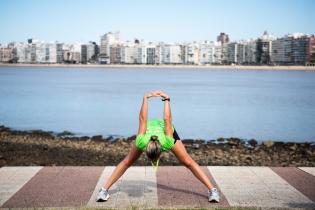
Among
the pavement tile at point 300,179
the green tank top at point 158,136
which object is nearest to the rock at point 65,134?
the pavement tile at point 300,179

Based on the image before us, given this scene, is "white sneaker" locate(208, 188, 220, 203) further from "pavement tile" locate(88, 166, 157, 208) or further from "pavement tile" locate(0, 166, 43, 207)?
"pavement tile" locate(0, 166, 43, 207)

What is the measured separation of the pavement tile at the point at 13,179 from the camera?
290 inches

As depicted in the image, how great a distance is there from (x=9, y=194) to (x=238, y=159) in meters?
8.22

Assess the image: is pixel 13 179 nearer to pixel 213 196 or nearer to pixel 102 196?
pixel 102 196

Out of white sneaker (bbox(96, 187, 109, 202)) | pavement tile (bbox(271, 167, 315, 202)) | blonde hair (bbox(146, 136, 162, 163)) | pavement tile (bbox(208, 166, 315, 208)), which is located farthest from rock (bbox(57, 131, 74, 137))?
blonde hair (bbox(146, 136, 162, 163))

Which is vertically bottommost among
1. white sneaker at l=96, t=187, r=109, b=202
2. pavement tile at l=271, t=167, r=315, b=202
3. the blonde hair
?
pavement tile at l=271, t=167, r=315, b=202

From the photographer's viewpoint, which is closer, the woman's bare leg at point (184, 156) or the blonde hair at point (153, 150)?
the blonde hair at point (153, 150)

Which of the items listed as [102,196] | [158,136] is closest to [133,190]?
[102,196]

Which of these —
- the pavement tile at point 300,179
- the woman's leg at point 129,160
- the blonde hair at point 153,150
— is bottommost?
the pavement tile at point 300,179

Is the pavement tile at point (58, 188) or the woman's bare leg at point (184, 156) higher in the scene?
the woman's bare leg at point (184, 156)

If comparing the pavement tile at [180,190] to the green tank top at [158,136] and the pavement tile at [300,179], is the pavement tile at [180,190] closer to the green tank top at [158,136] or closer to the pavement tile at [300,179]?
the green tank top at [158,136]

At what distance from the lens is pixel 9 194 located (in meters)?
7.31

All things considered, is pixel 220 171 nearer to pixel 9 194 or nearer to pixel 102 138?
pixel 9 194

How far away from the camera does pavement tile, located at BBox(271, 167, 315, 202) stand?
7.52 meters
